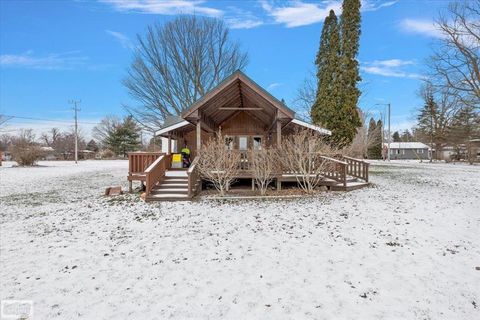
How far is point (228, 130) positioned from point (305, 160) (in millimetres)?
6320

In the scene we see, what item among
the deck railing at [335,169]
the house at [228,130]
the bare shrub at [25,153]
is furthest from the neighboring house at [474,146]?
the bare shrub at [25,153]

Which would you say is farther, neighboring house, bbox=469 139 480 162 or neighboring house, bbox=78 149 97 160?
neighboring house, bbox=78 149 97 160

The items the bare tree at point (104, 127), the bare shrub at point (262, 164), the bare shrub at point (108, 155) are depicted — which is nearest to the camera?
the bare shrub at point (262, 164)

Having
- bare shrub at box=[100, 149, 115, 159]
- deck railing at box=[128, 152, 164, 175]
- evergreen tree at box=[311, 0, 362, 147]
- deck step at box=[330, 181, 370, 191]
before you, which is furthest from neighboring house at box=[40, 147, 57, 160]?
deck step at box=[330, 181, 370, 191]

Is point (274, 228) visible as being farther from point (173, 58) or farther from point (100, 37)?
point (173, 58)

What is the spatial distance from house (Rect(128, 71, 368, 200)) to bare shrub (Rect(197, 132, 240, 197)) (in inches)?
18.2

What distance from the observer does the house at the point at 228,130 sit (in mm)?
10250

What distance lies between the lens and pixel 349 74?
18.9 meters

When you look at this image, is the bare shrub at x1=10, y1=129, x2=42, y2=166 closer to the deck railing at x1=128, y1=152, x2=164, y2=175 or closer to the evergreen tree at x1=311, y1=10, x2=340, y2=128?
the deck railing at x1=128, y1=152, x2=164, y2=175

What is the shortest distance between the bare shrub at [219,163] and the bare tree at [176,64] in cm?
1691

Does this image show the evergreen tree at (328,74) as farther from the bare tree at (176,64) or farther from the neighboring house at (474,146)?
the neighboring house at (474,146)

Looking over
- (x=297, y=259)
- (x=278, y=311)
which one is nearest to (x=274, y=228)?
(x=297, y=259)

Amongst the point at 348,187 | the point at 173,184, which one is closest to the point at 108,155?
the point at 173,184

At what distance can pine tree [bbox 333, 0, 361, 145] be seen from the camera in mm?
18953
